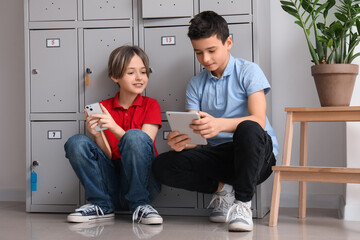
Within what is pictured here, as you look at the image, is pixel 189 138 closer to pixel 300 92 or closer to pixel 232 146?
pixel 232 146

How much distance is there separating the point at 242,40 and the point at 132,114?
0.65 metres

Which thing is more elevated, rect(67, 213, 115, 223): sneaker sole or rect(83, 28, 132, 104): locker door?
rect(83, 28, 132, 104): locker door

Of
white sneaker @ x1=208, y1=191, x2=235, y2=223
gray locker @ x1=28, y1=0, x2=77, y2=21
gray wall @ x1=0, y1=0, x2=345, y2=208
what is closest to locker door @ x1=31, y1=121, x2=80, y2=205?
gray locker @ x1=28, y1=0, x2=77, y2=21

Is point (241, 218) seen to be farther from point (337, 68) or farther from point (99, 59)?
point (99, 59)

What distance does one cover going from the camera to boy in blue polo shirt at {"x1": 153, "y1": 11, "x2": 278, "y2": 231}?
2.06 metres

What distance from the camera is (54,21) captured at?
2693 mm

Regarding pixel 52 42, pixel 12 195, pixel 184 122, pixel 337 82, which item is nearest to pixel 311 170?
pixel 337 82

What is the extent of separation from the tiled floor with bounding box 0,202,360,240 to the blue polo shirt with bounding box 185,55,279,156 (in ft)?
1.23

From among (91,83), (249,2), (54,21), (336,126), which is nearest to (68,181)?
(91,83)

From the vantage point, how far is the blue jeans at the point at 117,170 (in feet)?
7.52

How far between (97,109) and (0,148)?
129 cm

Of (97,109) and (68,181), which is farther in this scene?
(68,181)

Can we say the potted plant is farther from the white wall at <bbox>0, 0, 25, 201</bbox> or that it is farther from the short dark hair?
the white wall at <bbox>0, 0, 25, 201</bbox>

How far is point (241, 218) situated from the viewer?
6.75ft
